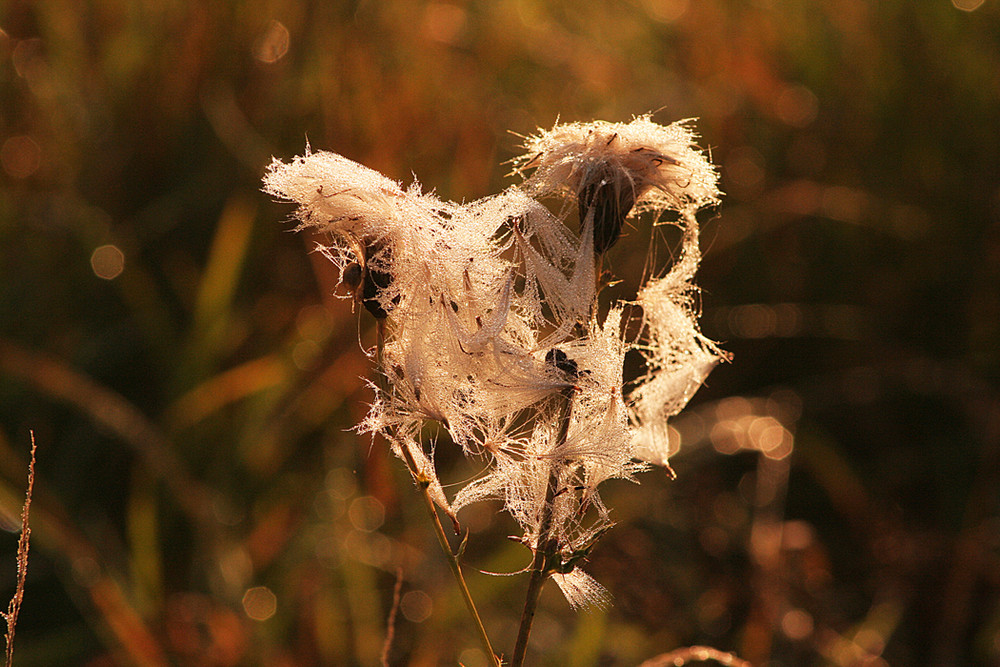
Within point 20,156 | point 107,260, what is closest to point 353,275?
point 107,260

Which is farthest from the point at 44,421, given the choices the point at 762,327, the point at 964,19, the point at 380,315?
the point at 964,19

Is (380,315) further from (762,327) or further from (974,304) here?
(974,304)

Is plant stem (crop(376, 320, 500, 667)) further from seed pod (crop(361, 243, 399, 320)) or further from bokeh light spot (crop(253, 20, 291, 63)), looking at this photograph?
bokeh light spot (crop(253, 20, 291, 63))

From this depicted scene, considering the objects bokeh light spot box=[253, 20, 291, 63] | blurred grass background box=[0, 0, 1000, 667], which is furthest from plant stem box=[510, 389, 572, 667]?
bokeh light spot box=[253, 20, 291, 63]

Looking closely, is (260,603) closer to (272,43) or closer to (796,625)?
(796,625)

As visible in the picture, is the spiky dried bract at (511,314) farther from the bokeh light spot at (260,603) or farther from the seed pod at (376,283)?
the bokeh light spot at (260,603)
